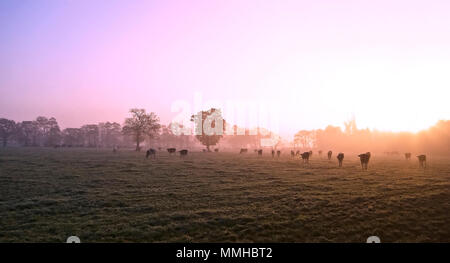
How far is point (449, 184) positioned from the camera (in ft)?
55.9

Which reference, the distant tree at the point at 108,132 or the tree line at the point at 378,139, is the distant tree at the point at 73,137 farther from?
the tree line at the point at 378,139

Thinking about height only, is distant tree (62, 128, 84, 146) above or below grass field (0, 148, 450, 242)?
above

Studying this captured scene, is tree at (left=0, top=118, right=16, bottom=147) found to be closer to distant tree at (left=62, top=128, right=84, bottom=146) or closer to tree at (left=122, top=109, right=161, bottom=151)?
distant tree at (left=62, top=128, right=84, bottom=146)

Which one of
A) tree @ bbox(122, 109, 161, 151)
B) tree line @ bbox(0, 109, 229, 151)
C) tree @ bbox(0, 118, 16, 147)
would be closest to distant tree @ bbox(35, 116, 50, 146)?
tree line @ bbox(0, 109, 229, 151)

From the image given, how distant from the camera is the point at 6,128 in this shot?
377ft

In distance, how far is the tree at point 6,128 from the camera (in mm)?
112875

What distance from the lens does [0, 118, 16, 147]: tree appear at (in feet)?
370

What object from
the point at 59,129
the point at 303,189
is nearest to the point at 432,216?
the point at 303,189

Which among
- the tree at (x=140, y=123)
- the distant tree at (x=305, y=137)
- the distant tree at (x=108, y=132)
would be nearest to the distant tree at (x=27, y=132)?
the distant tree at (x=108, y=132)

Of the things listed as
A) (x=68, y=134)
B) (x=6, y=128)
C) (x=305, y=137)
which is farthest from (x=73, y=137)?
(x=305, y=137)
